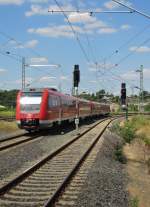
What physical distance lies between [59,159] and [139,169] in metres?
2.96

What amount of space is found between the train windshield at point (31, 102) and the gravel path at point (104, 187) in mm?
14257

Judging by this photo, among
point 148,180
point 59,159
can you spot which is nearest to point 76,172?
point 148,180

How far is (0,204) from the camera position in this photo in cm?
1093

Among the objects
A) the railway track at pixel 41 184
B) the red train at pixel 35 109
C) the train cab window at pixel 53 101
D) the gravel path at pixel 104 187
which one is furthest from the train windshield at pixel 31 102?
the gravel path at pixel 104 187

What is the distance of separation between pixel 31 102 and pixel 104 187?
66.6 feet

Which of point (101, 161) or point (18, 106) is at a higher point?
point (18, 106)

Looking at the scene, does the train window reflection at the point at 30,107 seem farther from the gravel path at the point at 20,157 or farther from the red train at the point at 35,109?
the gravel path at the point at 20,157

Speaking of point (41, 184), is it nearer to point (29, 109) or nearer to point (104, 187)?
point (104, 187)

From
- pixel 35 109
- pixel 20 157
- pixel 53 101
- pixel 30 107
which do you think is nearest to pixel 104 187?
pixel 20 157

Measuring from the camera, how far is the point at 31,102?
33.3 meters

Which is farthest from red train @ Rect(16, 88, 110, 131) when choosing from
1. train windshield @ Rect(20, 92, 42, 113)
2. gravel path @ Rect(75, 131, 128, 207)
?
gravel path @ Rect(75, 131, 128, 207)

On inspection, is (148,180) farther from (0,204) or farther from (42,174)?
(0,204)

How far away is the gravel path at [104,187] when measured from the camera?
11477mm

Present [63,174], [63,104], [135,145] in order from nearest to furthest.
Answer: [63,174] < [135,145] < [63,104]
